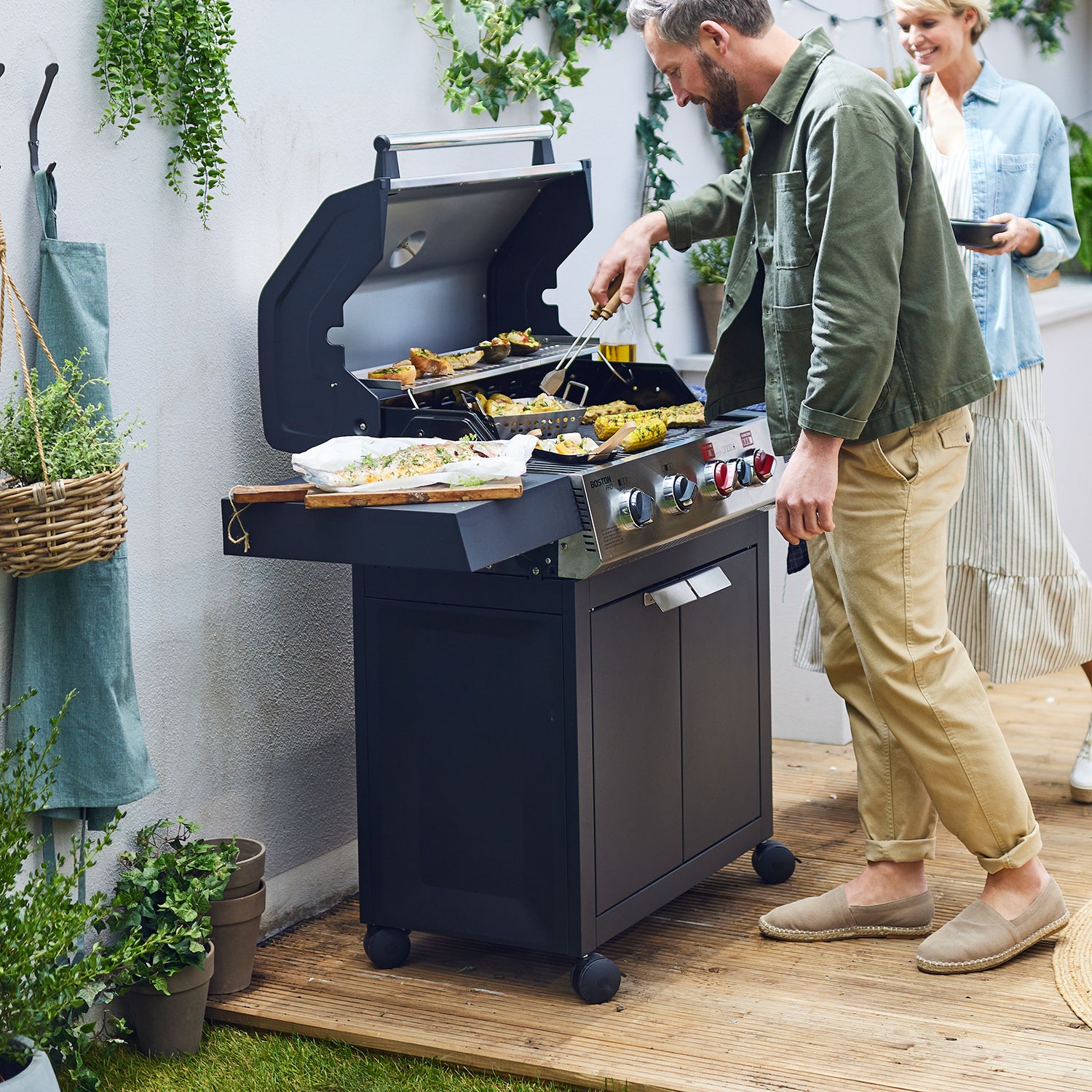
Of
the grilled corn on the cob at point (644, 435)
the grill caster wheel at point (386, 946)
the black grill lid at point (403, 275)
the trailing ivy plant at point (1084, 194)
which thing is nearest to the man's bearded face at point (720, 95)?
the black grill lid at point (403, 275)

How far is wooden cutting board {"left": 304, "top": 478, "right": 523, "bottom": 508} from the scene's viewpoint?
Answer: 227cm

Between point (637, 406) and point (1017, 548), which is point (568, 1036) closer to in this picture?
point (637, 406)

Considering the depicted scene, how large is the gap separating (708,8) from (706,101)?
0.57 feet

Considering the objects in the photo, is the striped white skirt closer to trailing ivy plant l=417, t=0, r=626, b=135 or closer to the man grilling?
the man grilling

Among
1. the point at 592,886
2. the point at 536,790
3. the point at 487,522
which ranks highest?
the point at 487,522

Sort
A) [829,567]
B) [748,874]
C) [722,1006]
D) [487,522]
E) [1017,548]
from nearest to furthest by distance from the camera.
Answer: [487,522]
[722,1006]
[829,567]
[748,874]
[1017,548]

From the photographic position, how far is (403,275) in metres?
3.01

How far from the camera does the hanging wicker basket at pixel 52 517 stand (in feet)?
6.93

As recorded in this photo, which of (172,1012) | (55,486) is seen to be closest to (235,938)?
(172,1012)

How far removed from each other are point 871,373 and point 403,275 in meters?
1.05

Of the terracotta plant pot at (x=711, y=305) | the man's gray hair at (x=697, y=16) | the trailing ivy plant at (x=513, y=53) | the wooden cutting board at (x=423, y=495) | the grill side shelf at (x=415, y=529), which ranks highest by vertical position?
the trailing ivy plant at (x=513, y=53)

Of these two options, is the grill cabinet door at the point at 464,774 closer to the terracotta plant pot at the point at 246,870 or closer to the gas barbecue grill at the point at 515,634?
the gas barbecue grill at the point at 515,634

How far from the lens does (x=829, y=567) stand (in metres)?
2.82

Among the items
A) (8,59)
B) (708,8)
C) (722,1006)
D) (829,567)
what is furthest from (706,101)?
(722,1006)
